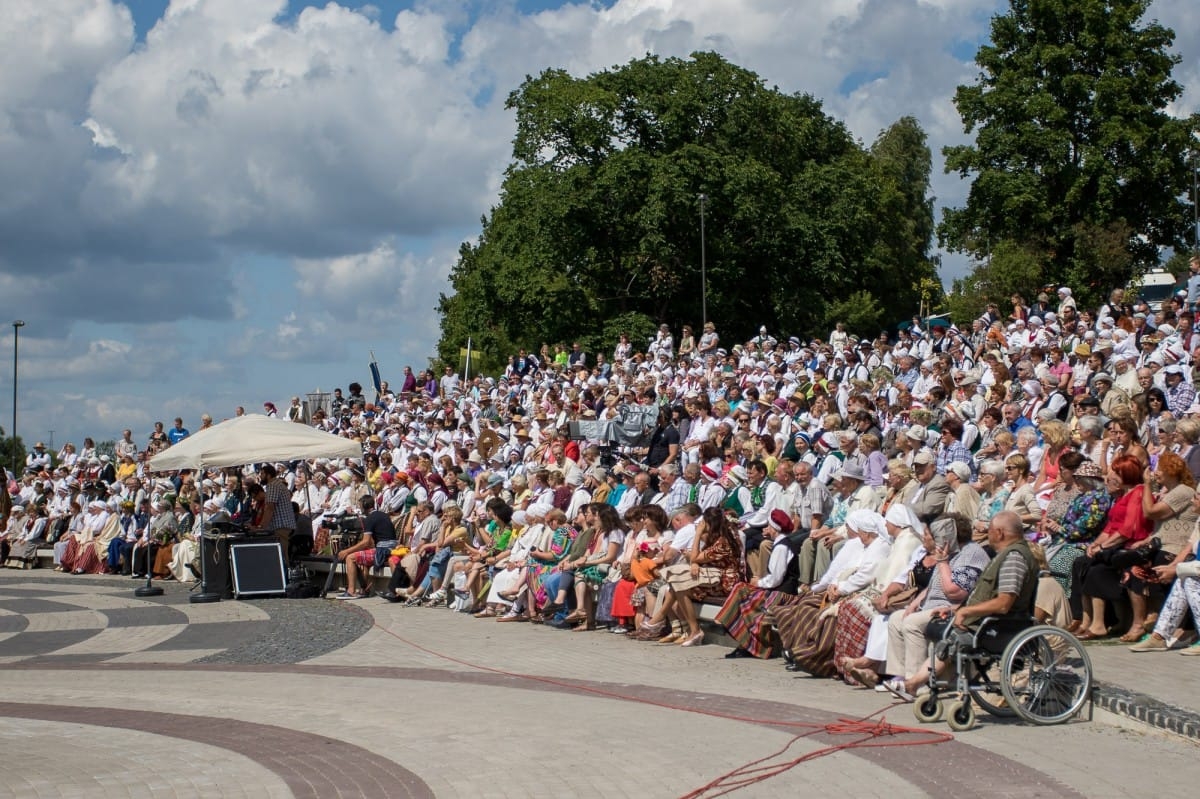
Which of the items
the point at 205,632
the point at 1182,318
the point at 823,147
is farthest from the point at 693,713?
the point at 823,147

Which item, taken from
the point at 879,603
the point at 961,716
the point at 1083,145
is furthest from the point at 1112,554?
the point at 1083,145

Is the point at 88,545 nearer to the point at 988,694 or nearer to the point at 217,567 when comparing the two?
the point at 217,567

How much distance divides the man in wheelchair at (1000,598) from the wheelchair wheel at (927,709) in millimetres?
265

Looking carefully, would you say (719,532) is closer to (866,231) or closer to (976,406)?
(976,406)

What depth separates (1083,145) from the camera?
42.9 meters

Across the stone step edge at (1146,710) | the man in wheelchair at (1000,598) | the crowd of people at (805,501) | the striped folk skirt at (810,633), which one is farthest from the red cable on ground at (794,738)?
the striped folk skirt at (810,633)

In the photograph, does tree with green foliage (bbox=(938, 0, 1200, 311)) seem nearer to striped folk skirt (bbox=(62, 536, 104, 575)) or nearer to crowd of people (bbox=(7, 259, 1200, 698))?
crowd of people (bbox=(7, 259, 1200, 698))

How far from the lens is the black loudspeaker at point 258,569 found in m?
20.1

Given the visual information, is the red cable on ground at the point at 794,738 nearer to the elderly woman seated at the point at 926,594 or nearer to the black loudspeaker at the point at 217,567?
the elderly woman seated at the point at 926,594

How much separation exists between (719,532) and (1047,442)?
357cm

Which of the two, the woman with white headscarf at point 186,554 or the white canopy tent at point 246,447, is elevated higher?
the white canopy tent at point 246,447

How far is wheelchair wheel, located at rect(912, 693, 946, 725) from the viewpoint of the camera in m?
9.05

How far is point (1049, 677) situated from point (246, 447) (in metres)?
14.5

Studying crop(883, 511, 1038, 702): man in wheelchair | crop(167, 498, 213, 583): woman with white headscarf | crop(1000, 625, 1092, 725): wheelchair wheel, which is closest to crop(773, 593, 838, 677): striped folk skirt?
crop(883, 511, 1038, 702): man in wheelchair
